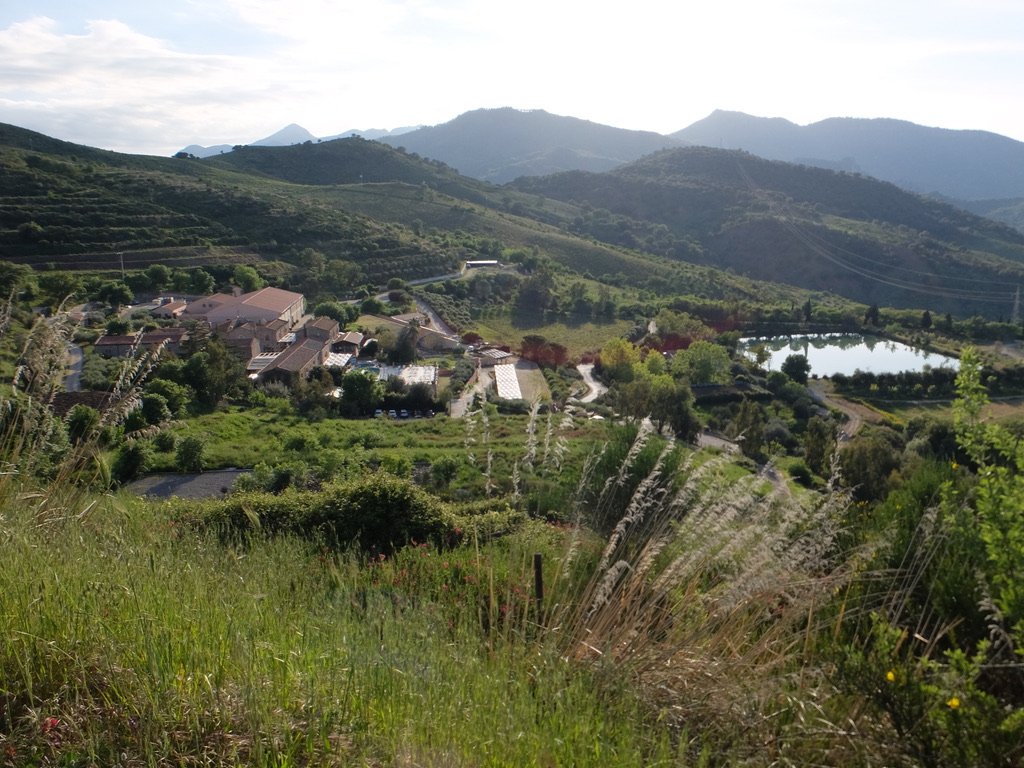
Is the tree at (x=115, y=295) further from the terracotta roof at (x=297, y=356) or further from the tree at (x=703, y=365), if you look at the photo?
the tree at (x=703, y=365)

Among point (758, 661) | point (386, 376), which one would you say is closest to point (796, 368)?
point (386, 376)

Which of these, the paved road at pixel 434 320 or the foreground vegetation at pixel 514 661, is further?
the paved road at pixel 434 320

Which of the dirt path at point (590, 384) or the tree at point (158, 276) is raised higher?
the tree at point (158, 276)

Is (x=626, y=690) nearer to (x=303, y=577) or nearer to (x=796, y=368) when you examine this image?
(x=303, y=577)

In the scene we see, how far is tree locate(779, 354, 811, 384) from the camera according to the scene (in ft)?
110

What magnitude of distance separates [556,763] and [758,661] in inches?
49.5

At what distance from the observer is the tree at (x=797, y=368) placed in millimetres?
33406

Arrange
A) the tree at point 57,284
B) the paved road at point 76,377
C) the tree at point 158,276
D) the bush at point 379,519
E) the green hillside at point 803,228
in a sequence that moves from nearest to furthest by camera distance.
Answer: the bush at point 379,519 < the paved road at point 76,377 < the tree at point 57,284 < the tree at point 158,276 < the green hillside at point 803,228

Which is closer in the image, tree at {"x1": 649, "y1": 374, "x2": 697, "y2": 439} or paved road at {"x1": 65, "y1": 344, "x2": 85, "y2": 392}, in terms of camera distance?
tree at {"x1": 649, "y1": 374, "x2": 697, "y2": 439}

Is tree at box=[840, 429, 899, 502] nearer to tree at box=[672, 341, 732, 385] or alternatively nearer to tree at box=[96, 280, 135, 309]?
tree at box=[672, 341, 732, 385]

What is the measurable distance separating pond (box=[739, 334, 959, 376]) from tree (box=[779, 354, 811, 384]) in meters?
0.93

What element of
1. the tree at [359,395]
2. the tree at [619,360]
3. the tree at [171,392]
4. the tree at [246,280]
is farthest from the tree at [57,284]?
the tree at [619,360]

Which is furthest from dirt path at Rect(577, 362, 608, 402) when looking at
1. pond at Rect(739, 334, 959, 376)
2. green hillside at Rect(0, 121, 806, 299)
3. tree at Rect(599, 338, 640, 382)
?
green hillside at Rect(0, 121, 806, 299)

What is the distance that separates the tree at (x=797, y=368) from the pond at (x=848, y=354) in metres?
0.93
